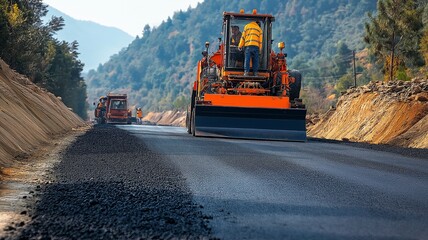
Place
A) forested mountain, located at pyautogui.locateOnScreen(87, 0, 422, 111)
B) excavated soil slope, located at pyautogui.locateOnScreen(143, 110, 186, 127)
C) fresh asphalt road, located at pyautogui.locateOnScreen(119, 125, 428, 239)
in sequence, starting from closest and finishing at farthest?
fresh asphalt road, located at pyautogui.locateOnScreen(119, 125, 428, 239) < excavated soil slope, located at pyautogui.locateOnScreen(143, 110, 186, 127) < forested mountain, located at pyautogui.locateOnScreen(87, 0, 422, 111)

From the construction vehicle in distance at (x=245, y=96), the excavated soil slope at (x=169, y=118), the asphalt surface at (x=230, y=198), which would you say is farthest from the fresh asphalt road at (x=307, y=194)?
the excavated soil slope at (x=169, y=118)

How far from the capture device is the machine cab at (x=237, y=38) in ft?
72.9

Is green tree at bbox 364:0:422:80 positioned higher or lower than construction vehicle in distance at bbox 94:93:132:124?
higher

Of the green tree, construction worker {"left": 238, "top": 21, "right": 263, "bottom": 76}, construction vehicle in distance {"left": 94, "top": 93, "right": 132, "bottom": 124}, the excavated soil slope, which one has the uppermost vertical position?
the green tree

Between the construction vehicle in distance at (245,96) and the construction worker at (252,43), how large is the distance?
249 mm

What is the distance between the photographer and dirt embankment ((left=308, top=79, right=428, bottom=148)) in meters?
24.3

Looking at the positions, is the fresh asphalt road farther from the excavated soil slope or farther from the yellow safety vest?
the excavated soil slope

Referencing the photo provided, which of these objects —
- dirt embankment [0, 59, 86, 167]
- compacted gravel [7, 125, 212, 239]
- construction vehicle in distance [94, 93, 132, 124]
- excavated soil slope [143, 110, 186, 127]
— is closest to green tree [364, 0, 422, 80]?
construction vehicle in distance [94, 93, 132, 124]

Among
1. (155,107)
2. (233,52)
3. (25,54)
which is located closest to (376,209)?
(233,52)

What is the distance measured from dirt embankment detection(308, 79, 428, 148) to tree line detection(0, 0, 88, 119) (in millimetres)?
16674

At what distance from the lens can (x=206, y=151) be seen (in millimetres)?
15625

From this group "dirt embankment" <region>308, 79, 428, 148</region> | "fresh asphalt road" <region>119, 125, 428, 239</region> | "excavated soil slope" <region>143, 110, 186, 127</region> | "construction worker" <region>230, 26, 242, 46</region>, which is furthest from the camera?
"excavated soil slope" <region>143, 110, 186, 127</region>

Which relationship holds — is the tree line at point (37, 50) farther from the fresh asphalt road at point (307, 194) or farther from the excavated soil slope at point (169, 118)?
the fresh asphalt road at point (307, 194)

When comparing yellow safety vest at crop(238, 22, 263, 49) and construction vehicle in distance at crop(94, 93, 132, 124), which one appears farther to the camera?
construction vehicle in distance at crop(94, 93, 132, 124)
